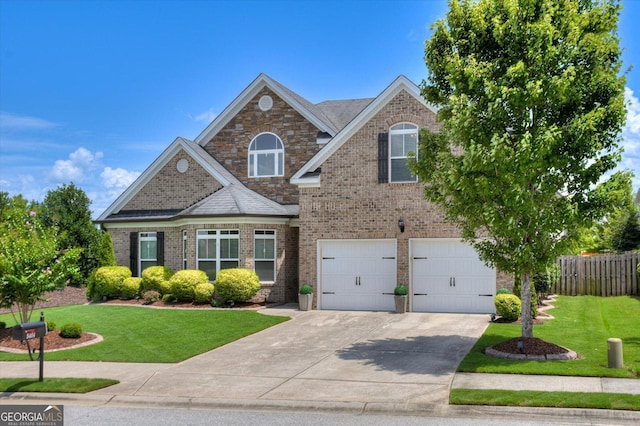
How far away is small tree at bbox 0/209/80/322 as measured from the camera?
624 inches

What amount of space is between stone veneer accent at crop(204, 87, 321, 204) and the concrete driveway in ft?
26.2

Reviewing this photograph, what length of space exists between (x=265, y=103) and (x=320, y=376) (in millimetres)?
15868

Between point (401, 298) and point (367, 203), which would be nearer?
point (401, 298)

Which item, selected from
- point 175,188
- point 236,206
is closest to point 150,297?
point 236,206

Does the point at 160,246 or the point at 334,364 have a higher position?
the point at 160,246

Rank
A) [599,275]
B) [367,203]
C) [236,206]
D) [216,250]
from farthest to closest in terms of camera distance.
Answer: [599,275]
[216,250]
[236,206]
[367,203]

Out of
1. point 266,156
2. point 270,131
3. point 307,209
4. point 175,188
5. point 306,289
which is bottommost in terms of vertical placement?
point 306,289

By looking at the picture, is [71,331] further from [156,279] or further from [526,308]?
[526,308]

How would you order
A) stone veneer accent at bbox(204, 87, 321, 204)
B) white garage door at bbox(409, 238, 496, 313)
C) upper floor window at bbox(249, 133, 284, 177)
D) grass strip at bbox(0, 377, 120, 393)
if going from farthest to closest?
1. upper floor window at bbox(249, 133, 284, 177)
2. stone veneer accent at bbox(204, 87, 321, 204)
3. white garage door at bbox(409, 238, 496, 313)
4. grass strip at bbox(0, 377, 120, 393)

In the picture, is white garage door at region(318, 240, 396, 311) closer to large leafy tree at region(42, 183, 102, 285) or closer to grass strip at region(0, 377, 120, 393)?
grass strip at region(0, 377, 120, 393)

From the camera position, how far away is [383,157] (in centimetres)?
2009

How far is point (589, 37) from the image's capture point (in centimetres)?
1234

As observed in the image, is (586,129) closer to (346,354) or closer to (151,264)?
(346,354)

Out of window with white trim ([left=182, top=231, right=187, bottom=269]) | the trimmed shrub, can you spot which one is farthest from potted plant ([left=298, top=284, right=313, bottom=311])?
the trimmed shrub
